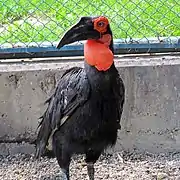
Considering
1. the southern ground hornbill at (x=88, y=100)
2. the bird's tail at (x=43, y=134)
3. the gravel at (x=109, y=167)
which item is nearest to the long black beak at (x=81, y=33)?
the southern ground hornbill at (x=88, y=100)

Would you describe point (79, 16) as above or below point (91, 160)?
above

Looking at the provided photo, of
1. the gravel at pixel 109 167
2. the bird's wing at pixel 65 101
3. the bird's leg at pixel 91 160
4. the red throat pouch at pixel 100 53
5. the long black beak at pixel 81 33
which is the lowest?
the gravel at pixel 109 167

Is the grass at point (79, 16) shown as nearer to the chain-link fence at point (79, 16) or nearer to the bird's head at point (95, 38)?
the chain-link fence at point (79, 16)

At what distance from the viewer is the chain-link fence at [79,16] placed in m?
4.66

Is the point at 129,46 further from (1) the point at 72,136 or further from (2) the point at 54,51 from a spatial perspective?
(1) the point at 72,136

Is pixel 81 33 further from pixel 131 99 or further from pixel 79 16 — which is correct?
pixel 79 16

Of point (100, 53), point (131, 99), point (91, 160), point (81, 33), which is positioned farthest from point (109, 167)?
point (81, 33)

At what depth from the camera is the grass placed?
468 cm

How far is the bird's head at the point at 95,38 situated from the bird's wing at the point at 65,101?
0.13 m

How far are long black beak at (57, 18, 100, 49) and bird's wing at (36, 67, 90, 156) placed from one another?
0.23 meters

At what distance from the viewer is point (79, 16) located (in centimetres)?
466

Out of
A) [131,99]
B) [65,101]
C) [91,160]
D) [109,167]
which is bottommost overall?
[109,167]

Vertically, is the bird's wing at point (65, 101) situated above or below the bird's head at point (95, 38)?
below

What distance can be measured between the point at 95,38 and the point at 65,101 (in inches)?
16.7
